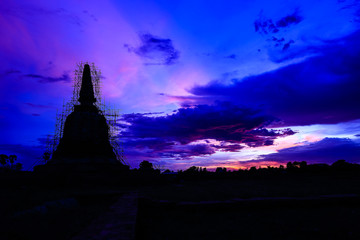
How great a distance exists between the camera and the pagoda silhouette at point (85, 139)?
84.8ft

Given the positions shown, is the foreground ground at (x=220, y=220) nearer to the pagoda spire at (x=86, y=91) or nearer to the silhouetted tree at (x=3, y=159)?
the pagoda spire at (x=86, y=91)

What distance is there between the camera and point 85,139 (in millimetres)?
28078

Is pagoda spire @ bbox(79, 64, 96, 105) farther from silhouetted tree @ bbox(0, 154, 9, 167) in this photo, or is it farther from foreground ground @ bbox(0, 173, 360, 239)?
silhouetted tree @ bbox(0, 154, 9, 167)

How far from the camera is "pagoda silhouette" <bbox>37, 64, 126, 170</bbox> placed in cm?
2583

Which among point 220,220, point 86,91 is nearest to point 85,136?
point 86,91

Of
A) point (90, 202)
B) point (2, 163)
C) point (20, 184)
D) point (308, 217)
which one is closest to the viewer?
point (308, 217)

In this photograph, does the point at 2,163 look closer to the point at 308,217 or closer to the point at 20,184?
the point at 20,184

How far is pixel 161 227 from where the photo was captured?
6.51m

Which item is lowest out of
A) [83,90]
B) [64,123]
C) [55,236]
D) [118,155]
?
[55,236]

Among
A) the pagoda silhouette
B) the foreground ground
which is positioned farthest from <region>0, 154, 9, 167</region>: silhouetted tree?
the foreground ground

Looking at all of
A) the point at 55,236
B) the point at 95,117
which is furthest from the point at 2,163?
the point at 55,236

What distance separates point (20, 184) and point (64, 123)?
980 centimetres

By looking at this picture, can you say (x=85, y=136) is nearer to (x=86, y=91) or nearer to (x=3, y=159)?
(x=86, y=91)

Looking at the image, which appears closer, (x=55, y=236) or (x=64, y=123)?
(x=55, y=236)
